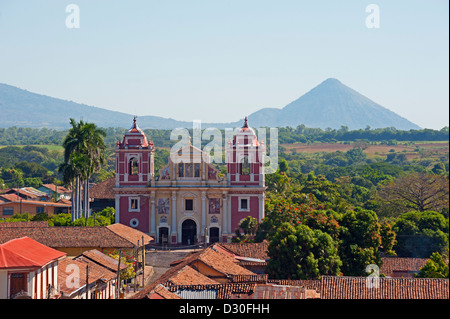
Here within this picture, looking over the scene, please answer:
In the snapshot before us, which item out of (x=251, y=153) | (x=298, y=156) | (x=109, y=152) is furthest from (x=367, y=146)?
(x=251, y=153)

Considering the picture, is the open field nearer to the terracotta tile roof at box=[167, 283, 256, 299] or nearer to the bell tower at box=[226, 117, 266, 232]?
the bell tower at box=[226, 117, 266, 232]

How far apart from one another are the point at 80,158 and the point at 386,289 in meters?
30.3

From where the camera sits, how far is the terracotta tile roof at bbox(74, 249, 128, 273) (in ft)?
105

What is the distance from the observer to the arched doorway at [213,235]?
49.3 metres

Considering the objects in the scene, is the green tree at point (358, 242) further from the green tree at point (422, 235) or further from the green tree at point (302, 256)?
the green tree at point (422, 235)

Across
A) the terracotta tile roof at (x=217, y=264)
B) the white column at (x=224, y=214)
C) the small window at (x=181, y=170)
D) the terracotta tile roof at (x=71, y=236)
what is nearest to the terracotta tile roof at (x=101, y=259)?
the terracotta tile roof at (x=71, y=236)

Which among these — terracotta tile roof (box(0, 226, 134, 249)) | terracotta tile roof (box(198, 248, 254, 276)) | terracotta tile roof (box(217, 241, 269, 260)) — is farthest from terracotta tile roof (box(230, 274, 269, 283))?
terracotta tile roof (box(0, 226, 134, 249))

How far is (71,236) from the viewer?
37.8 m

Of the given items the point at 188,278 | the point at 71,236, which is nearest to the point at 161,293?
the point at 188,278

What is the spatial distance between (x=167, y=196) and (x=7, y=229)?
1347 centimetres

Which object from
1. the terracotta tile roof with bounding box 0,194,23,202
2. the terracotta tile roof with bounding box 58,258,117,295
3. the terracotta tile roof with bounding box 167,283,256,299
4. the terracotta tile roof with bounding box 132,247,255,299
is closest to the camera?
the terracotta tile roof with bounding box 167,283,256,299

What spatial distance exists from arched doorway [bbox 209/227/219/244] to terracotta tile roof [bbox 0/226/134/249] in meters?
11.8

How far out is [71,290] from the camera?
87.3 ft
